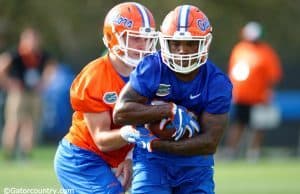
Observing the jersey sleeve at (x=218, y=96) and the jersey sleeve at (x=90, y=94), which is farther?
the jersey sleeve at (x=90, y=94)

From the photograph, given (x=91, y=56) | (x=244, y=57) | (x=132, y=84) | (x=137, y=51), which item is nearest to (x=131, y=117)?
(x=132, y=84)

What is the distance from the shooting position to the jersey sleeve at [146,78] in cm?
608

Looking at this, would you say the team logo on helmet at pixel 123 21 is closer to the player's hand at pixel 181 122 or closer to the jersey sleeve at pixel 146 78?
the jersey sleeve at pixel 146 78

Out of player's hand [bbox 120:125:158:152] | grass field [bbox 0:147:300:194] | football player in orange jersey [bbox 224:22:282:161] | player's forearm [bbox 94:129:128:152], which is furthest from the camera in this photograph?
football player in orange jersey [bbox 224:22:282:161]

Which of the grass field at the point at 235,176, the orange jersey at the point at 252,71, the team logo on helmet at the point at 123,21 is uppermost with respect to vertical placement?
the team logo on helmet at the point at 123,21

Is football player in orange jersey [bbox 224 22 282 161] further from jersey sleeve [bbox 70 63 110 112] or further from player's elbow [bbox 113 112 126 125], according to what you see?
player's elbow [bbox 113 112 126 125]

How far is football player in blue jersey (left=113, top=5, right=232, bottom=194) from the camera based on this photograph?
6090 millimetres

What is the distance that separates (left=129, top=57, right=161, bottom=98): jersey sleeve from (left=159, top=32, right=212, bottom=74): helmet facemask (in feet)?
0.28

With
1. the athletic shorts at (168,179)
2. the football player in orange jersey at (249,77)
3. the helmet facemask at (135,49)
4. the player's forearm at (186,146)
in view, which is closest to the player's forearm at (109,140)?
the athletic shorts at (168,179)

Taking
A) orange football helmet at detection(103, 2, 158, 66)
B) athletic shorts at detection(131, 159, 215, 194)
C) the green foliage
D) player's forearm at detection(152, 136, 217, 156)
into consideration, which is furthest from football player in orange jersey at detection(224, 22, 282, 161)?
player's forearm at detection(152, 136, 217, 156)

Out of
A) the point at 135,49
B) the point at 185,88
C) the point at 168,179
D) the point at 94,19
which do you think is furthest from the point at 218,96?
the point at 94,19

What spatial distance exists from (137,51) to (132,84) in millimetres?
617

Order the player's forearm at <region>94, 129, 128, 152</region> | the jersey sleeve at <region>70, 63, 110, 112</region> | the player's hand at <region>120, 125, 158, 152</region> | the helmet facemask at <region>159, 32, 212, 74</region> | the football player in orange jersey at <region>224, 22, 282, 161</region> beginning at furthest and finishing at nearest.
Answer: the football player in orange jersey at <region>224, 22, 282, 161</region> < the jersey sleeve at <region>70, 63, 110, 112</region> < the player's forearm at <region>94, 129, 128, 152</region> < the player's hand at <region>120, 125, 158, 152</region> < the helmet facemask at <region>159, 32, 212, 74</region>

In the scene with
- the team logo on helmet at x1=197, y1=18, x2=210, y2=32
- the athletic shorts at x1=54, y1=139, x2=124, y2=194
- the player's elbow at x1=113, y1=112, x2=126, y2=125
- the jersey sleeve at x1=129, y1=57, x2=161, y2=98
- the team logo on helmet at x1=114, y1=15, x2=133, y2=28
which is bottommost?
the athletic shorts at x1=54, y1=139, x2=124, y2=194
